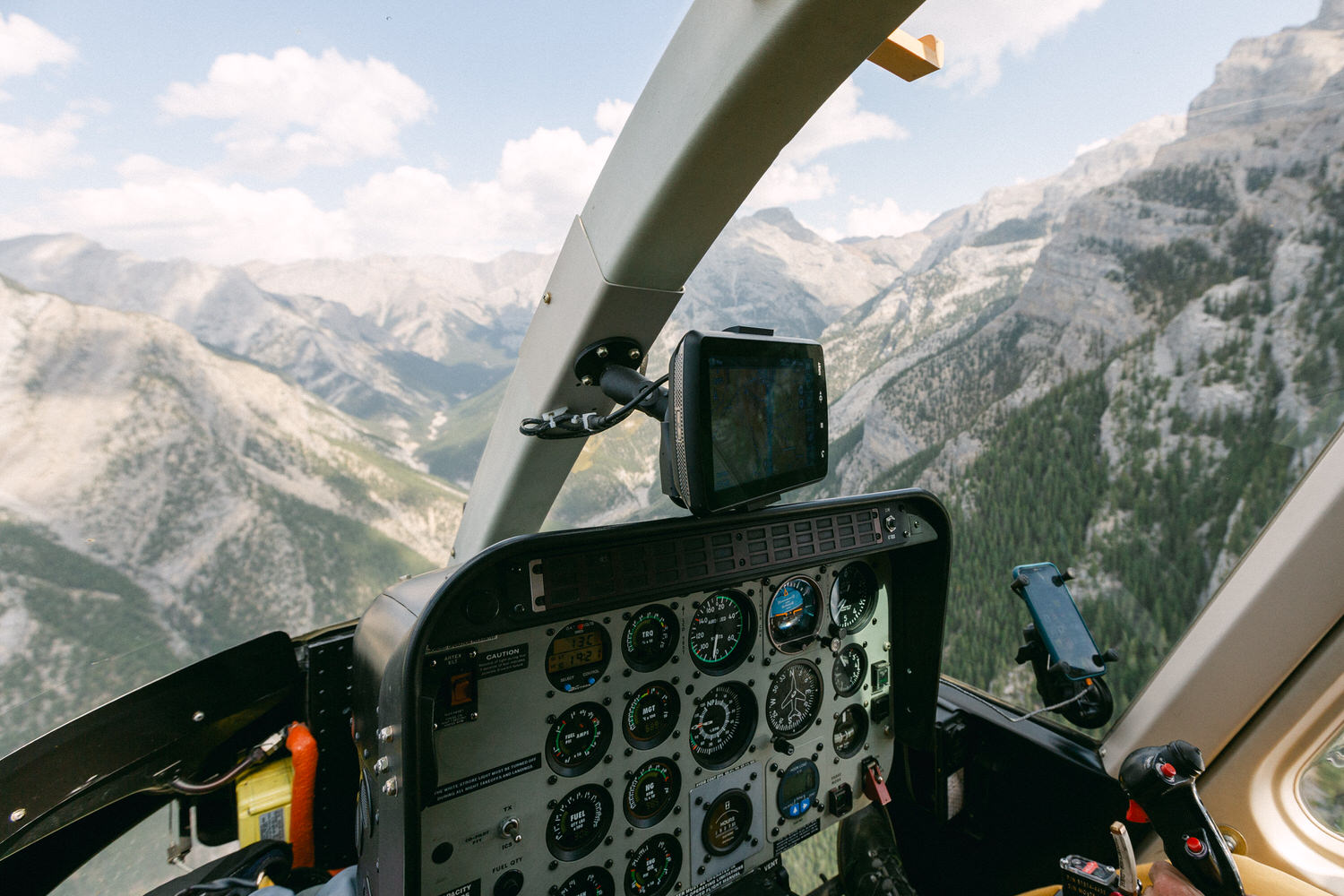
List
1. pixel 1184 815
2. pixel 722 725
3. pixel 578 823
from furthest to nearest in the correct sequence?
pixel 722 725 → pixel 578 823 → pixel 1184 815

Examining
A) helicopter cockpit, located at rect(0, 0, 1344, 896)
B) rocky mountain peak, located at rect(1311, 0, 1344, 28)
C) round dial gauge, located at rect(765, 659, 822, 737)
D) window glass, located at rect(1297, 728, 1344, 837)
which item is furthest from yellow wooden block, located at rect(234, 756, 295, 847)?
rocky mountain peak, located at rect(1311, 0, 1344, 28)

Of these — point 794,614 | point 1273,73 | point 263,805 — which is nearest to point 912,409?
point 794,614

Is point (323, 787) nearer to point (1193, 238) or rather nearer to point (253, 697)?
point (253, 697)

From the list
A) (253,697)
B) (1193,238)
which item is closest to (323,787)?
(253,697)

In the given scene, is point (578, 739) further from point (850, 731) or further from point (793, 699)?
point (850, 731)

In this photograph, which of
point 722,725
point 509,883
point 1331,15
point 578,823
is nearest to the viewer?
point 1331,15

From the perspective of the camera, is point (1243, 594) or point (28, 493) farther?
point (1243, 594)

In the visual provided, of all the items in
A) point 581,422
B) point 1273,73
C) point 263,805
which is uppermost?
point 1273,73
